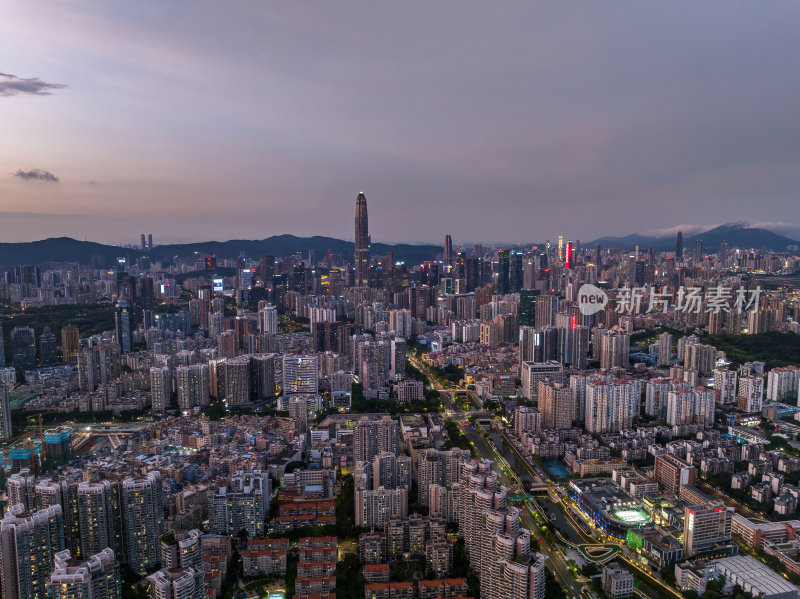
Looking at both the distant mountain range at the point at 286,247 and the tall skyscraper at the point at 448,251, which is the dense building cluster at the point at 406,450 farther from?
the tall skyscraper at the point at 448,251

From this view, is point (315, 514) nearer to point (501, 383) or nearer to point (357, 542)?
point (357, 542)

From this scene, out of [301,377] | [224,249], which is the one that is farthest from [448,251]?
[301,377]

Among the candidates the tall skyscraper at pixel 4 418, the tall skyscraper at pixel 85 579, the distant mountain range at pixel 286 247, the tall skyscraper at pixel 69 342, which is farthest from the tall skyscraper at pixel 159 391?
the distant mountain range at pixel 286 247

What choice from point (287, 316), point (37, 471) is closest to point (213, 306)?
point (287, 316)

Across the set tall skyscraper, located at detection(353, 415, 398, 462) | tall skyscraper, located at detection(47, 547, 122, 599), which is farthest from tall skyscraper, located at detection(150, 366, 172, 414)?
tall skyscraper, located at detection(47, 547, 122, 599)

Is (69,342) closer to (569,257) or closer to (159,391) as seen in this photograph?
(159,391)
